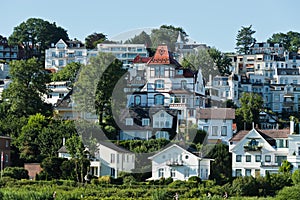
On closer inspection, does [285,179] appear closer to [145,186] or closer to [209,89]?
[145,186]

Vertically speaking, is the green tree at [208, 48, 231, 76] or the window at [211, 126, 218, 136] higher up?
the green tree at [208, 48, 231, 76]

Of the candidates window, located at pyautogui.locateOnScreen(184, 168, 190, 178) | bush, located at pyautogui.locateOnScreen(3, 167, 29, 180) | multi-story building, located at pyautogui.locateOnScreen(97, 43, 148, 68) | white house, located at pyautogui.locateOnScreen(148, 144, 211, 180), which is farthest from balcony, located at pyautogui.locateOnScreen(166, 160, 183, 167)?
multi-story building, located at pyautogui.locateOnScreen(97, 43, 148, 68)

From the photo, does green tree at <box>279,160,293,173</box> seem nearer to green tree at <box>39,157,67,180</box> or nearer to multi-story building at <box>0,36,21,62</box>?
green tree at <box>39,157,67,180</box>

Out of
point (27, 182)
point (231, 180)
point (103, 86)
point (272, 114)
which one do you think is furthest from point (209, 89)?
point (27, 182)

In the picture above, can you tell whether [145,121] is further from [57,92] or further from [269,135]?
[57,92]

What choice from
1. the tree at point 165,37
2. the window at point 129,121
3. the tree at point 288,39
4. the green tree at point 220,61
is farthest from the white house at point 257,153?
the tree at point 288,39

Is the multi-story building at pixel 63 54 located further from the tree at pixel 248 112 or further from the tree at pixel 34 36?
the tree at pixel 248 112
